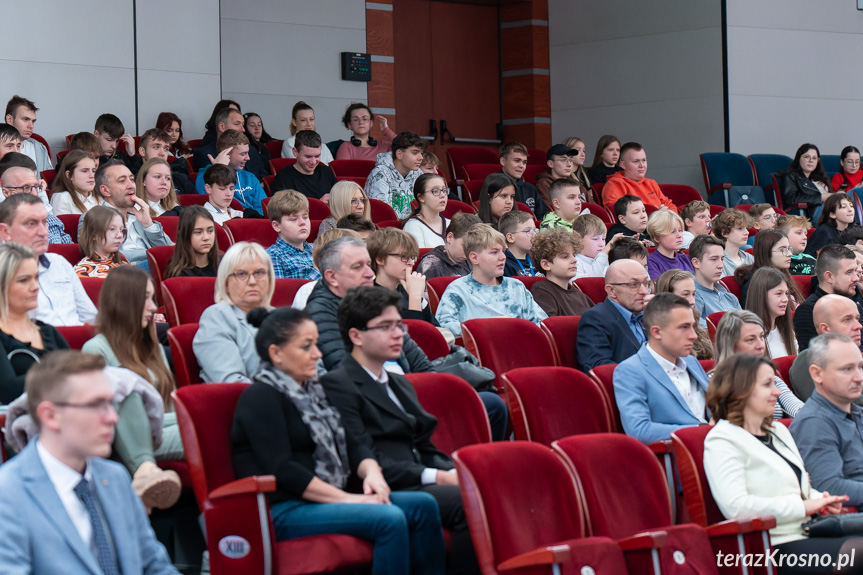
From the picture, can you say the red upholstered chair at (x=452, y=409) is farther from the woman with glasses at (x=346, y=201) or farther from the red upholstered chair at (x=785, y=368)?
the woman with glasses at (x=346, y=201)

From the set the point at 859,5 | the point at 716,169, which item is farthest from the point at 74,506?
the point at 859,5

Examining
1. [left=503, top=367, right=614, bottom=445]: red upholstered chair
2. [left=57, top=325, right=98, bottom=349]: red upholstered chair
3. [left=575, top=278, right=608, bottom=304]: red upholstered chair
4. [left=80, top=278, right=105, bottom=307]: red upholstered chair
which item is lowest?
[left=503, top=367, right=614, bottom=445]: red upholstered chair

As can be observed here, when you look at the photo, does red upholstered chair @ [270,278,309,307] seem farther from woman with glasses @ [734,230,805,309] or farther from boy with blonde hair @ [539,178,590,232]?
woman with glasses @ [734,230,805,309]

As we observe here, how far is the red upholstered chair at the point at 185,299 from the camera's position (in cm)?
382

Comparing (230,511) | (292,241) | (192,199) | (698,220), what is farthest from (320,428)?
(698,220)

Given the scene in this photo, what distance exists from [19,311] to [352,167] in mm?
4456

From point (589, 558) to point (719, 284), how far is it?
113 inches

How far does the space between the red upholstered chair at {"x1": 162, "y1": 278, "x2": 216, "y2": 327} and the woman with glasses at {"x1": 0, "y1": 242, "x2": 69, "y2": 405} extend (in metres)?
0.76

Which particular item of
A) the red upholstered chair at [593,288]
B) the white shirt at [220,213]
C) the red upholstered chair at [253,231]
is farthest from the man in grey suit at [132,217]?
the red upholstered chair at [593,288]

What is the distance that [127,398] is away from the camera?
273 centimetres

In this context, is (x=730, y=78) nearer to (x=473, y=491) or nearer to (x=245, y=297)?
(x=245, y=297)

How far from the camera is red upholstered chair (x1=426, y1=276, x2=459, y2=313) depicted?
4.45m

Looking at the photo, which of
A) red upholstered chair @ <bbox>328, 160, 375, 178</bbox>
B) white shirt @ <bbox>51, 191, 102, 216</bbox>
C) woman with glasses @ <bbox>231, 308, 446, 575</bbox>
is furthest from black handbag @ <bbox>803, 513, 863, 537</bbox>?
red upholstered chair @ <bbox>328, 160, 375, 178</bbox>

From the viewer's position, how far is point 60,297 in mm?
3711
